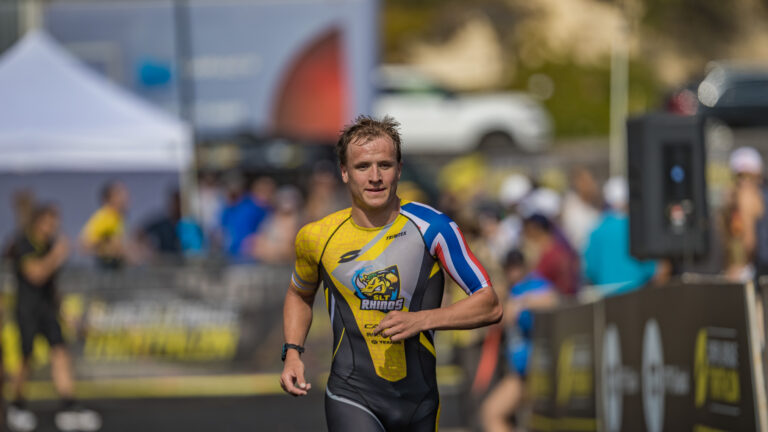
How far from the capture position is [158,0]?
71.5 ft

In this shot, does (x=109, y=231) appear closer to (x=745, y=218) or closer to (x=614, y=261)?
(x=614, y=261)

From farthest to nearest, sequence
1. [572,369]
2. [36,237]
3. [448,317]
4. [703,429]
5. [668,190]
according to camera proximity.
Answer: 1. [36,237]
2. [572,369]
3. [668,190]
4. [703,429]
5. [448,317]

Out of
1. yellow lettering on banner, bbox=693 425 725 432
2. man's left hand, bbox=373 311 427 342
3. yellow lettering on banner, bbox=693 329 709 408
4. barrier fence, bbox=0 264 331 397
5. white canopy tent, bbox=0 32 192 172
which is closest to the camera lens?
man's left hand, bbox=373 311 427 342

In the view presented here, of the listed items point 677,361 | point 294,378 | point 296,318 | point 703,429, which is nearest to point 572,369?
point 677,361

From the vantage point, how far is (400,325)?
5.86 metres

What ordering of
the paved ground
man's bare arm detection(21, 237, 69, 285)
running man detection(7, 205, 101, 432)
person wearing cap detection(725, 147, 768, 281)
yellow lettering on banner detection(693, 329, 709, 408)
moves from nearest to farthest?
yellow lettering on banner detection(693, 329, 709, 408)
person wearing cap detection(725, 147, 768, 281)
the paved ground
running man detection(7, 205, 101, 432)
man's bare arm detection(21, 237, 69, 285)

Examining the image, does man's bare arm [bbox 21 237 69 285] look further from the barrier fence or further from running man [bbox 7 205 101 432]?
the barrier fence

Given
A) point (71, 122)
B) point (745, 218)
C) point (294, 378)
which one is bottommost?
point (294, 378)

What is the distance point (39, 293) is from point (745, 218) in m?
8.08

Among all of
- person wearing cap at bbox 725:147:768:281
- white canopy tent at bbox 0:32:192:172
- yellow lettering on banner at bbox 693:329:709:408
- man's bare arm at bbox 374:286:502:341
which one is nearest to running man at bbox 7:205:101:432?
white canopy tent at bbox 0:32:192:172

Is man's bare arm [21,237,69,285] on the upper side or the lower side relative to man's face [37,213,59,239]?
lower

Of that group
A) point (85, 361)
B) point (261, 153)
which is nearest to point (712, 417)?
point (85, 361)

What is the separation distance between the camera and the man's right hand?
6.07 metres

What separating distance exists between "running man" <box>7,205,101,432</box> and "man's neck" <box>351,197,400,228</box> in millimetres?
9628
